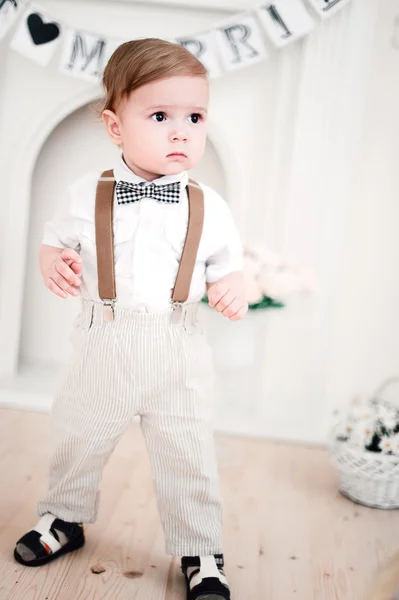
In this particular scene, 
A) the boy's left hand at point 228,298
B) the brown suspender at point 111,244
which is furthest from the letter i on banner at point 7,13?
the boy's left hand at point 228,298

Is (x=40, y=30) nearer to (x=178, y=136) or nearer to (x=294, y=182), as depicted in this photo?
(x=294, y=182)

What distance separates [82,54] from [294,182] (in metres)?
0.78

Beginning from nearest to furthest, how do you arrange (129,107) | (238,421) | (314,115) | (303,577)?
1. (129,107)
2. (303,577)
3. (314,115)
4. (238,421)

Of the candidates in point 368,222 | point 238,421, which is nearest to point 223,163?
point 368,222

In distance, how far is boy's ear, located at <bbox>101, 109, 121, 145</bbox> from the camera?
125 cm

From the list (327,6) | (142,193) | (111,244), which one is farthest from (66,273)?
(327,6)

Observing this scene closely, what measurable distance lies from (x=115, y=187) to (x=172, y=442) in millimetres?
497

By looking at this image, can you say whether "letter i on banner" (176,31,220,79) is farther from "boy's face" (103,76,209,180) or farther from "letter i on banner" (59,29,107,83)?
"boy's face" (103,76,209,180)

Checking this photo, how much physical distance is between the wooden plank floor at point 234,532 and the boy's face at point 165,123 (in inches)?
32.0

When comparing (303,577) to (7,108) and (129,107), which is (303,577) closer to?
(129,107)

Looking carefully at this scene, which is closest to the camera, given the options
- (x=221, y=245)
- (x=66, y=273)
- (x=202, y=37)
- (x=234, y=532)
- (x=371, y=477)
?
(x=66, y=273)

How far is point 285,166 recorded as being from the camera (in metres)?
2.19

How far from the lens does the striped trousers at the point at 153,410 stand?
123 cm

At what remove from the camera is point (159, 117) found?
3.95 ft
